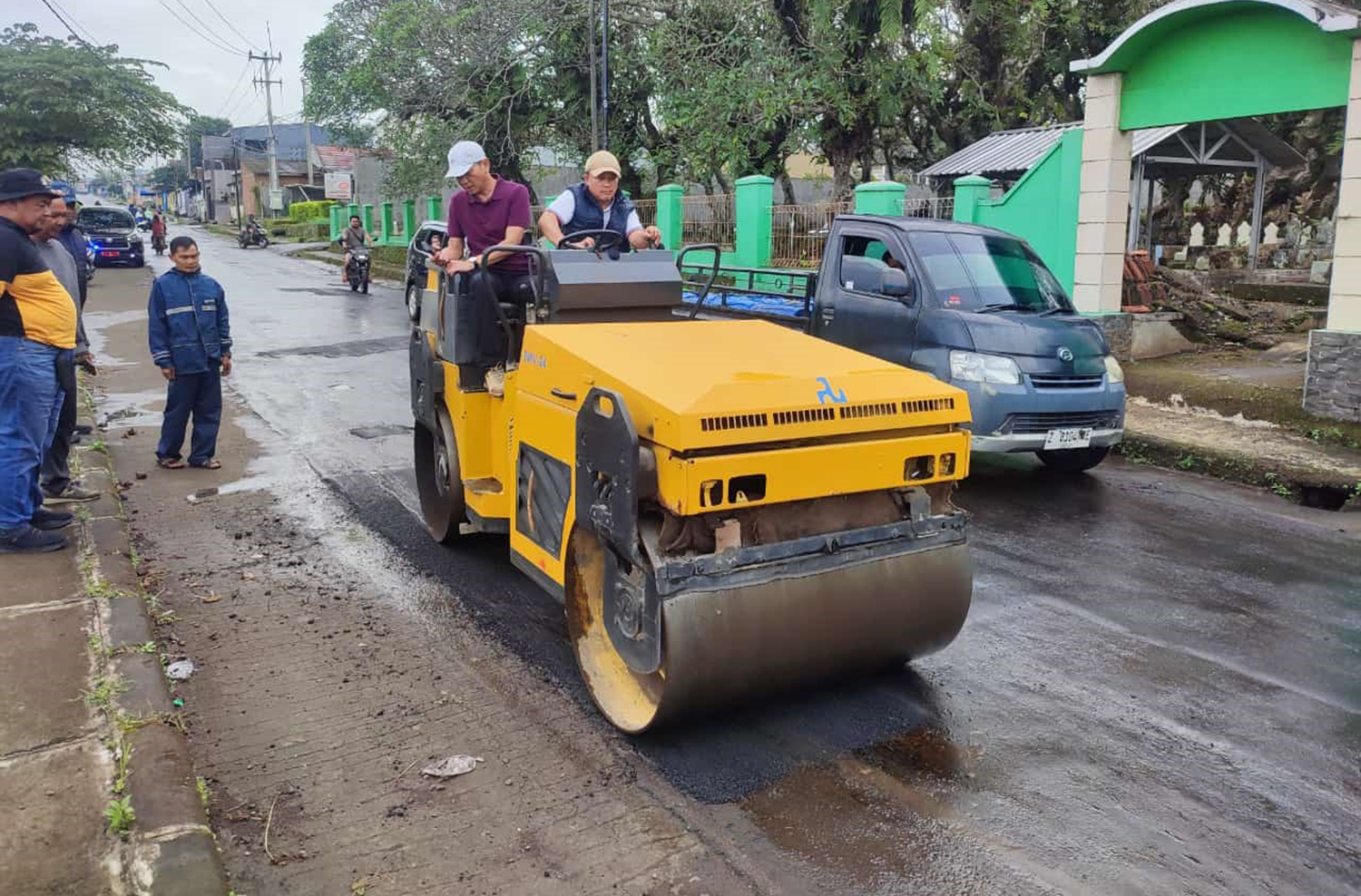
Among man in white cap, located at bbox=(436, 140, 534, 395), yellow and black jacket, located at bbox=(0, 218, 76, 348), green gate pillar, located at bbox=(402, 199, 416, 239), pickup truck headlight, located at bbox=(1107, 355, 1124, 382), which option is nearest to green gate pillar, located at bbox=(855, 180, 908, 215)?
pickup truck headlight, located at bbox=(1107, 355, 1124, 382)

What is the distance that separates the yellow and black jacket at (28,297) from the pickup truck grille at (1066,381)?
6234 mm

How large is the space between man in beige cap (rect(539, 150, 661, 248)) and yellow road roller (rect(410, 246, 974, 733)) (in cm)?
125

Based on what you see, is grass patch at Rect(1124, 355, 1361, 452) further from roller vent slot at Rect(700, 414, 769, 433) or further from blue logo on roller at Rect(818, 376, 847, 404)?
roller vent slot at Rect(700, 414, 769, 433)

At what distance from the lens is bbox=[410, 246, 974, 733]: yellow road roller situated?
3691 millimetres

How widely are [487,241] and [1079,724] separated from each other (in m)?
3.88

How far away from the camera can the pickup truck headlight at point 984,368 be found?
25.7 ft

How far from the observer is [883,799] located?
11.9ft

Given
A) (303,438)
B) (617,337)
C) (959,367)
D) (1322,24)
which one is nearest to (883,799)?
(617,337)

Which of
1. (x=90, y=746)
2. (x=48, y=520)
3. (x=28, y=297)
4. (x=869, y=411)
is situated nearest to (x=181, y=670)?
(x=90, y=746)

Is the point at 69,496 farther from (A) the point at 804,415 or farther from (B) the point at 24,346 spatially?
(A) the point at 804,415

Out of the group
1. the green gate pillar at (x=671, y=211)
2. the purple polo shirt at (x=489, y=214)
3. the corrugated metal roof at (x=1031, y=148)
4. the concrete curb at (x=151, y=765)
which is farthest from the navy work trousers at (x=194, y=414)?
the green gate pillar at (x=671, y=211)

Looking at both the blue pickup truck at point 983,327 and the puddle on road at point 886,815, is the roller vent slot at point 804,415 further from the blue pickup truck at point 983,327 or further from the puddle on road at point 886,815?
the blue pickup truck at point 983,327

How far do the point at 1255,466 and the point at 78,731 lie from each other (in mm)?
8037

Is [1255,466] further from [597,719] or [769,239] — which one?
[769,239]
